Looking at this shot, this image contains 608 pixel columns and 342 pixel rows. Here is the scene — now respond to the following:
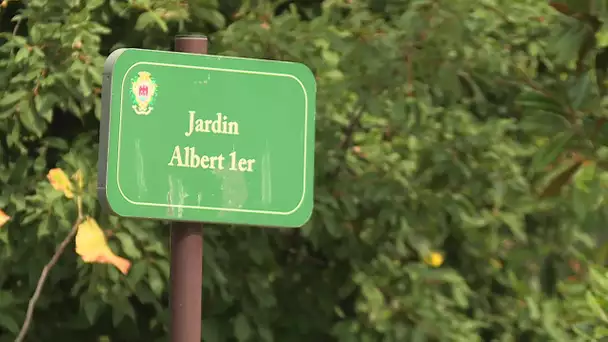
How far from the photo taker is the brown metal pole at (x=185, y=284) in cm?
324

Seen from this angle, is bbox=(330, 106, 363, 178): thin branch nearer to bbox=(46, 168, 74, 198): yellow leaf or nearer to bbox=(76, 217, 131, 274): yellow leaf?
bbox=(46, 168, 74, 198): yellow leaf

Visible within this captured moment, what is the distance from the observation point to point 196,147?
3215mm

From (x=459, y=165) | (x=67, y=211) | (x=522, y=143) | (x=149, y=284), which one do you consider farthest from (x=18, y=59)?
(x=522, y=143)

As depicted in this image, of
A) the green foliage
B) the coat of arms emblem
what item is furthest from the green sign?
the green foliage

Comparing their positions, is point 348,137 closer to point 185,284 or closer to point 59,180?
point 59,180

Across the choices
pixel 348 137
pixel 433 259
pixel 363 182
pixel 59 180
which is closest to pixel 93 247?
pixel 59 180

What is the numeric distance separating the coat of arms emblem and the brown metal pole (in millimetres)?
286

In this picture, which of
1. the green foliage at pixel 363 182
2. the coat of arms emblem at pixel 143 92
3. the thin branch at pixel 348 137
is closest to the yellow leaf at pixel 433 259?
the green foliage at pixel 363 182

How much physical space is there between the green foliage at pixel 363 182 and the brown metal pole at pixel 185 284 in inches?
76.7

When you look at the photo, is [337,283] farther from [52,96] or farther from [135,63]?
[135,63]

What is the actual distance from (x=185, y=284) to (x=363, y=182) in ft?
8.48

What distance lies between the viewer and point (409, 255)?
6.21 metres

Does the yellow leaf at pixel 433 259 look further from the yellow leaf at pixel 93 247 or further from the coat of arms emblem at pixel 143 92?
the coat of arms emblem at pixel 143 92

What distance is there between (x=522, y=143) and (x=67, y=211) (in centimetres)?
224
